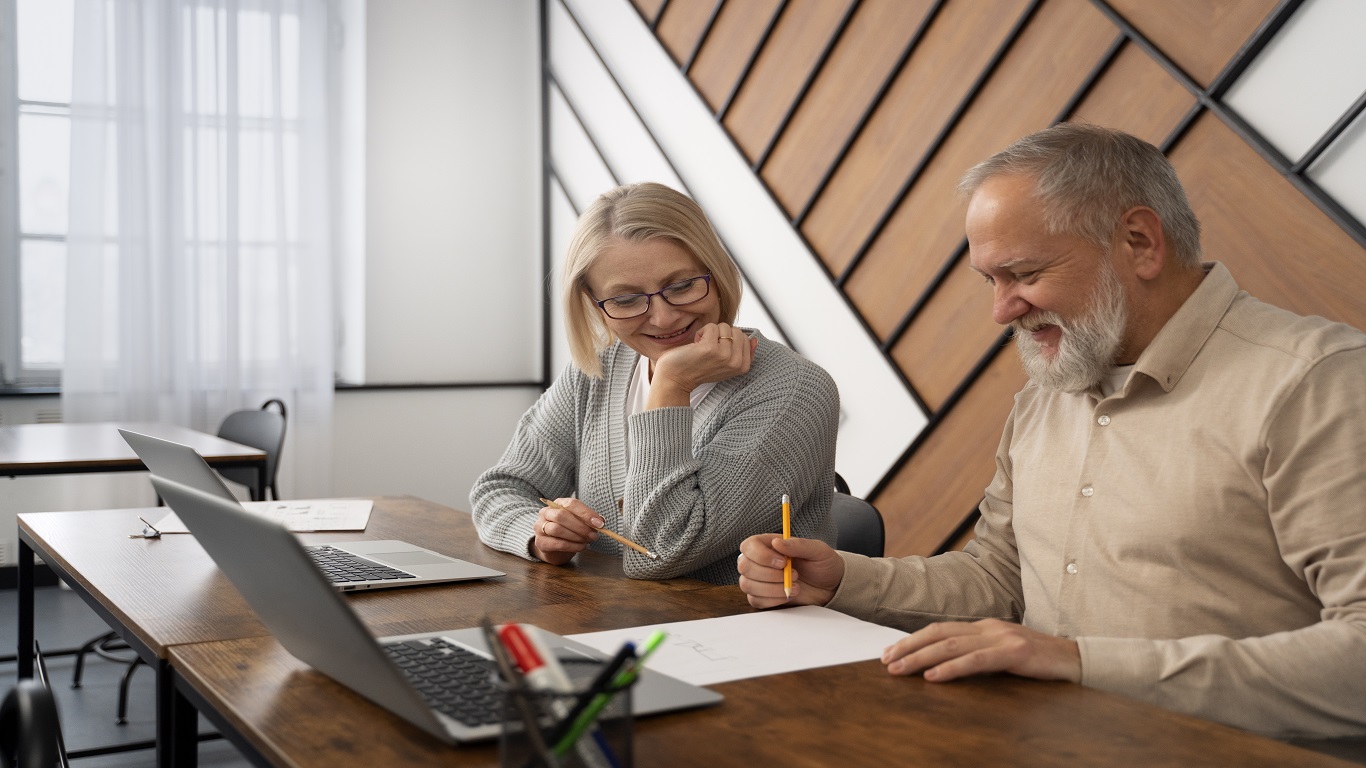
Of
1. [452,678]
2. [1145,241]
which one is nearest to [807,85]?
[1145,241]

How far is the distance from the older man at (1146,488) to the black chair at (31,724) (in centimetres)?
71

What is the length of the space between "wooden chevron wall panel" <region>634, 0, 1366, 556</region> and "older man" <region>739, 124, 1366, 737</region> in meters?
1.07

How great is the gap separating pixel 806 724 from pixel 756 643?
0.26 metres

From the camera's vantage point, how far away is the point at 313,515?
2.07 meters

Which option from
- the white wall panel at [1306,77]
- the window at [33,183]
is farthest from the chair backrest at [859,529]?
the window at [33,183]

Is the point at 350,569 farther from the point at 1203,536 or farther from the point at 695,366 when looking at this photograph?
the point at 1203,536

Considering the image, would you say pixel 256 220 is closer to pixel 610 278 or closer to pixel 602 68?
pixel 602 68

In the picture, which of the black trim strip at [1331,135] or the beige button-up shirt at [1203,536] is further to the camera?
the black trim strip at [1331,135]

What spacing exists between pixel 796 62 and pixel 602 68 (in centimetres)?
142

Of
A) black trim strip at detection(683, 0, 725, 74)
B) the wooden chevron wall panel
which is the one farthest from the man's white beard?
black trim strip at detection(683, 0, 725, 74)

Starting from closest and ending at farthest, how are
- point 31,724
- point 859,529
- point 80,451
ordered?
point 31,724 → point 859,529 → point 80,451

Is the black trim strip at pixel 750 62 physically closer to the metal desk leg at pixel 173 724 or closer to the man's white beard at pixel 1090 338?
the man's white beard at pixel 1090 338

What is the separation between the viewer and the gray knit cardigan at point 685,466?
1.59m

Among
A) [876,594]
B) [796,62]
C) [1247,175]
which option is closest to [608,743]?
[876,594]
